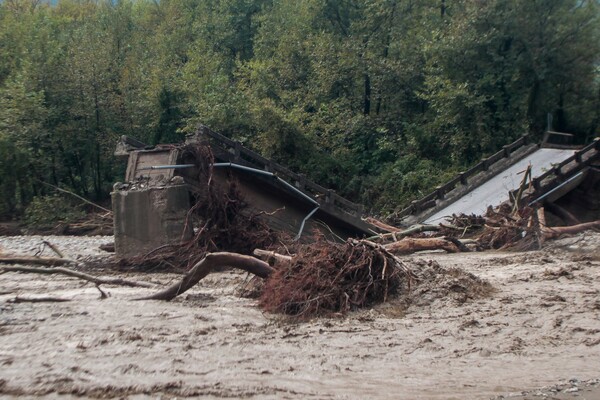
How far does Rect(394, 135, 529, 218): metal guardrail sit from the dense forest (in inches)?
210

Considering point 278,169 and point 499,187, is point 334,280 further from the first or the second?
point 499,187

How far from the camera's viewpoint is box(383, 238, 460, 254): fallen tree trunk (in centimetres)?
1662

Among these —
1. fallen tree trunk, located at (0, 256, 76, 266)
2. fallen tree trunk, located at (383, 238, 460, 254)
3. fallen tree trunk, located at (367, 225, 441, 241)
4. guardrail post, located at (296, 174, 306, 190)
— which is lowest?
fallen tree trunk, located at (0, 256, 76, 266)

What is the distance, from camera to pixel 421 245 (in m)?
16.8

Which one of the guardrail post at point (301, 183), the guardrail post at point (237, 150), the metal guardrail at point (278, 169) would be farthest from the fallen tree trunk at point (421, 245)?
the guardrail post at point (237, 150)

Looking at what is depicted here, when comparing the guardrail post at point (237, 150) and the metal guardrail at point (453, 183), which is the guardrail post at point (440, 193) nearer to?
the metal guardrail at point (453, 183)

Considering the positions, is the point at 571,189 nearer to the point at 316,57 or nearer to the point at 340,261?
the point at 340,261

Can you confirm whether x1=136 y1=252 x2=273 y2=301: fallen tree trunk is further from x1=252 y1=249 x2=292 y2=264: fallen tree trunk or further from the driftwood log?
the driftwood log

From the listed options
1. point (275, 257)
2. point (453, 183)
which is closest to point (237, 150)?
point (275, 257)

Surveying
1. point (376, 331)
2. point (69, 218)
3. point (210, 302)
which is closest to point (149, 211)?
point (210, 302)

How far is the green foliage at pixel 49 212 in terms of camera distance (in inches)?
1224

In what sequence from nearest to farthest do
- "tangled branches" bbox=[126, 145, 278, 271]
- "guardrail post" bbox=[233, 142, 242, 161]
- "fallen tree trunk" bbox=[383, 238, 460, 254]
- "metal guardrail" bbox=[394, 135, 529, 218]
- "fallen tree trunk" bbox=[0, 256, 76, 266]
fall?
1. "fallen tree trunk" bbox=[0, 256, 76, 266]
2. "tangled branches" bbox=[126, 145, 278, 271]
3. "fallen tree trunk" bbox=[383, 238, 460, 254]
4. "guardrail post" bbox=[233, 142, 242, 161]
5. "metal guardrail" bbox=[394, 135, 529, 218]

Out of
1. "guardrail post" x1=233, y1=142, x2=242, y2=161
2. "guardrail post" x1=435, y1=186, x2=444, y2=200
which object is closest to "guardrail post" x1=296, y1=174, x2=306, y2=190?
"guardrail post" x1=233, y1=142, x2=242, y2=161

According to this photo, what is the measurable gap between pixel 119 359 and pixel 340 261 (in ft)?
13.4
